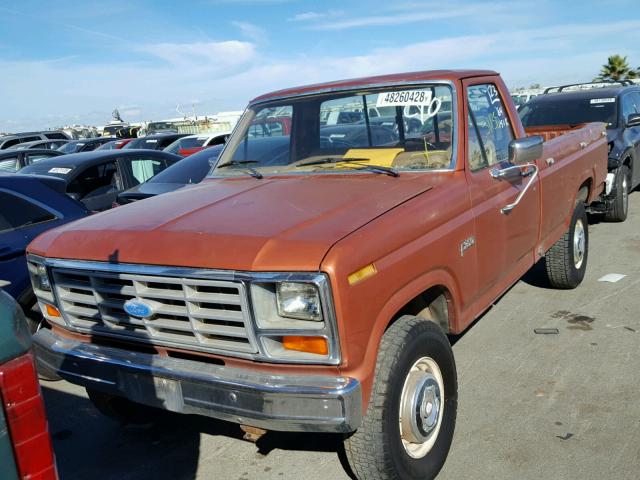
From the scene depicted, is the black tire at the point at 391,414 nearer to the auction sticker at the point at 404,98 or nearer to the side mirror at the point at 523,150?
the side mirror at the point at 523,150

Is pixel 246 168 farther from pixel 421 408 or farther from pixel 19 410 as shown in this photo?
pixel 19 410

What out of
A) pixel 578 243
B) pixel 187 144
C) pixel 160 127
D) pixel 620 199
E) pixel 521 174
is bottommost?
pixel 620 199

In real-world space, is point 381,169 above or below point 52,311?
above

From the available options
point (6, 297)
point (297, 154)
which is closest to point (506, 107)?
point (297, 154)

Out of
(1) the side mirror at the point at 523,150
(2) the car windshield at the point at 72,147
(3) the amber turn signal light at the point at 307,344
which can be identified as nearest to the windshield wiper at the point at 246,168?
(1) the side mirror at the point at 523,150

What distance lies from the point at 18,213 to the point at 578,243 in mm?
4918

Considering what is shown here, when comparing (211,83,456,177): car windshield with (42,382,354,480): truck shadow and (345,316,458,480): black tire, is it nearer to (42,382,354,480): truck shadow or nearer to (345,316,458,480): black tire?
(345,316,458,480): black tire

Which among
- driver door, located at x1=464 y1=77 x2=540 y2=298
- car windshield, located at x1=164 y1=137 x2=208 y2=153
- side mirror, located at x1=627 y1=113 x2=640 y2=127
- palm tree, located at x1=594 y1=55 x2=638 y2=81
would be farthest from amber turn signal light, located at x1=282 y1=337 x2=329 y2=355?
palm tree, located at x1=594 y1=55 x2=638 y2=81

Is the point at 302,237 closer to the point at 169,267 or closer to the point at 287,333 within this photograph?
the point at 287,333

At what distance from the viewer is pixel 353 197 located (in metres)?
3.12

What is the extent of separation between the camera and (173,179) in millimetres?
6961

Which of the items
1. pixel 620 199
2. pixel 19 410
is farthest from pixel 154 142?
pixel 19 410

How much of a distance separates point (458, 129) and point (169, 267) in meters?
1.98

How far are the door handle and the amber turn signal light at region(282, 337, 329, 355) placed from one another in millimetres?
1848
